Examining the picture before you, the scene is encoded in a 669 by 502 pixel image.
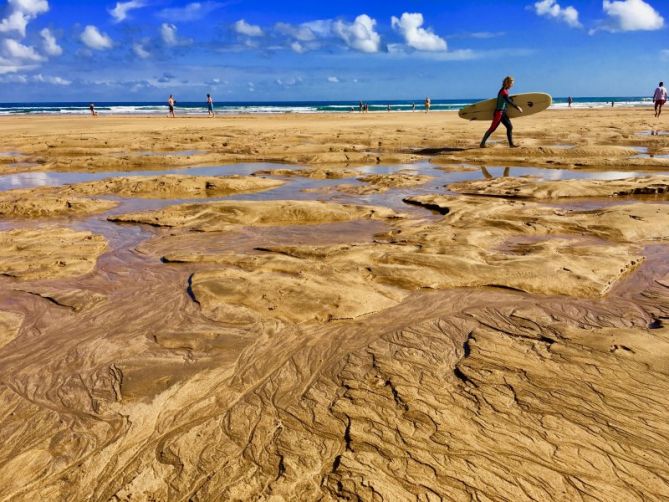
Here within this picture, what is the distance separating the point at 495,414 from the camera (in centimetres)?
224

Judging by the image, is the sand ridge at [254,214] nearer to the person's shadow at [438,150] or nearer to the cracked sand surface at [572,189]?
the cracked sand surface at [572,189]

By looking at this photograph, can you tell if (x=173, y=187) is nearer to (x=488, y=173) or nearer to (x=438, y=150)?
(x=488, y=173)

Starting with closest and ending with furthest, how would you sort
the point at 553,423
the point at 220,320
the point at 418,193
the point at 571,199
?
the point at 553,423 < the point at 220,320 < the point at 571,199 < the point at 418,193

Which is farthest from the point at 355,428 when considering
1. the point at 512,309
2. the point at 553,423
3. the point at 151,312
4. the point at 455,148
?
the point at 455,148

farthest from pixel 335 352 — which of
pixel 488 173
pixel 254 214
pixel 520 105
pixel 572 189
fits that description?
pixel 520 105

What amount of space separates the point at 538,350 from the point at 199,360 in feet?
7.13

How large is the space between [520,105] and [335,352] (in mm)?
14288

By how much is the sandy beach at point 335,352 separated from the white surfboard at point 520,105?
8785 millimetres

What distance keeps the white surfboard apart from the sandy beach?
8.79m

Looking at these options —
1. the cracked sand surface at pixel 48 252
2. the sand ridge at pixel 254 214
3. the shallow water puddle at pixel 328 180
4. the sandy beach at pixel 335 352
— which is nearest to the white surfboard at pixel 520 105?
the shallow water puddle at pixel 328 180

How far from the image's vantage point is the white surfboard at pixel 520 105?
14.1 m

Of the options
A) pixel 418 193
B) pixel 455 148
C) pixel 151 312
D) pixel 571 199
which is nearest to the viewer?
pixel 151 312

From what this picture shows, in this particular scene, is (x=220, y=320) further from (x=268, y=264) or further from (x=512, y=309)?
(x=512, y=309)

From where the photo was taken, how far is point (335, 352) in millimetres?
2947
